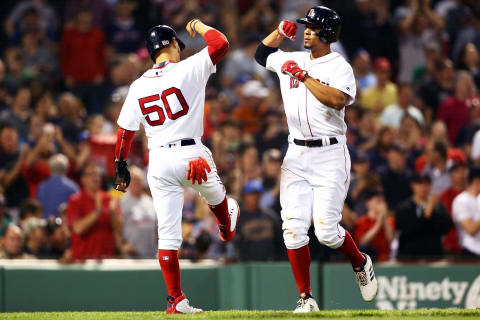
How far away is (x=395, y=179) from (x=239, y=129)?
2.35 metres

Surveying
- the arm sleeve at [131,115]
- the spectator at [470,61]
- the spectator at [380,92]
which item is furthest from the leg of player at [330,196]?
the spectator at [470,61]

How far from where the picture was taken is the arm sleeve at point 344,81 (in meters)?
7.59

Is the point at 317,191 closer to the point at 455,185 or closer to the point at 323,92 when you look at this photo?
the point at 323,92

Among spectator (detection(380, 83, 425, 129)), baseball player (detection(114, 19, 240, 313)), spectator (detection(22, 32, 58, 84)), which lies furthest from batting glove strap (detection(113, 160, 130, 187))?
spectator (detection(22, 32, 58, 84))

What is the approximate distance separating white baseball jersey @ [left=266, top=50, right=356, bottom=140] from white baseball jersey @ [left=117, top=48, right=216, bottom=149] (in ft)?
2.38

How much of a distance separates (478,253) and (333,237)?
12.8ft

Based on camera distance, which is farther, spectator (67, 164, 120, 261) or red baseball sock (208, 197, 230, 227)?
spectator (67, 164, 120, 261)

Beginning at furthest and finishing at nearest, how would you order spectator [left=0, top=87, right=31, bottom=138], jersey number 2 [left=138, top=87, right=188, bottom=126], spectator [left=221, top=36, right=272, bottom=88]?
spectator [left=221, top=36, right=272, bottom=88], spectator [left=0, top=87, right=31, bottom=138], jersey number 2 [left=138, top=87, right=188, bottom=126]

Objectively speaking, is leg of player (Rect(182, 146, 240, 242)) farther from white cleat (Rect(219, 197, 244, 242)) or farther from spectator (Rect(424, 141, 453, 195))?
spectator (Rect(424, 141, 453, 195))

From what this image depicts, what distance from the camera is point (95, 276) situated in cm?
1073

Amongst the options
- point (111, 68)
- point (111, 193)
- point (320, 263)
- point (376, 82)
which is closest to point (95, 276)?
point (111, 193)

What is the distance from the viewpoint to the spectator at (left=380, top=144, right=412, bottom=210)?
11.7 m

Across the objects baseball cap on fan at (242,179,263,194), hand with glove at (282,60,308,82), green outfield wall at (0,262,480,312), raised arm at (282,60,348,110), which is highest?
hand with glove at (282,60,308,82)

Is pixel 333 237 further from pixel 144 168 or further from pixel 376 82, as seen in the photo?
pixel 376 82
